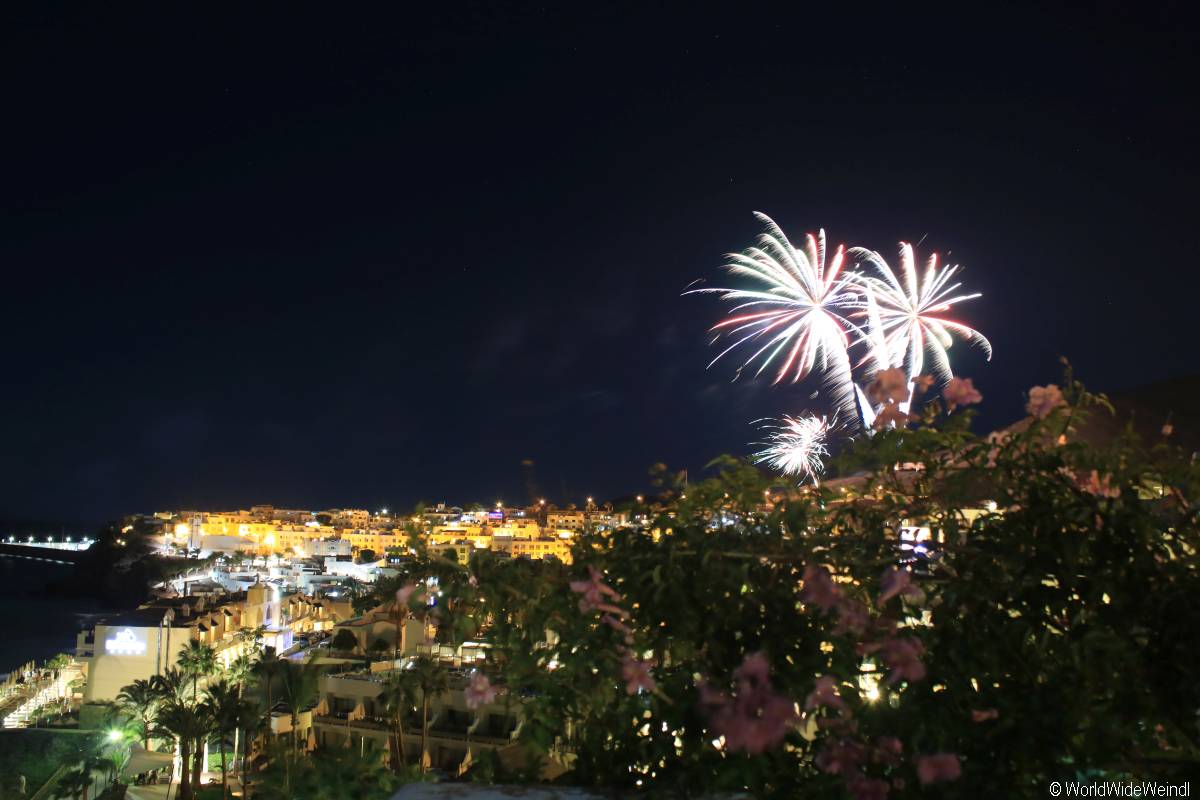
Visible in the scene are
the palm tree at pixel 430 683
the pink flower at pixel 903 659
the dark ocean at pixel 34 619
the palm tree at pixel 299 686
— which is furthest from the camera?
the dark ocean at pixel 34 619

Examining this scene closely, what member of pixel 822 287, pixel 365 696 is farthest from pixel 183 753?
pixel 822 287

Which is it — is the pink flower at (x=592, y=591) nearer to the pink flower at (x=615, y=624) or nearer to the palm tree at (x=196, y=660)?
the pink flower at (x=615, y=624)

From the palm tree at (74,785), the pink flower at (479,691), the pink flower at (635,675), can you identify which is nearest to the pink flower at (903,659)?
the pink flower at (635,675)

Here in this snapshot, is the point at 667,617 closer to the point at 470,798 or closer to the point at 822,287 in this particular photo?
the point at 470,798

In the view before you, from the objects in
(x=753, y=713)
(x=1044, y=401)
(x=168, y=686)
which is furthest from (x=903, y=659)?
(x=168, y=686)

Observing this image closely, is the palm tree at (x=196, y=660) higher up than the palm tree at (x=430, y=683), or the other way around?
the palm tree at (x=196, y=660)

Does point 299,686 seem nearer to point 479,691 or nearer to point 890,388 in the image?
point 479,691
